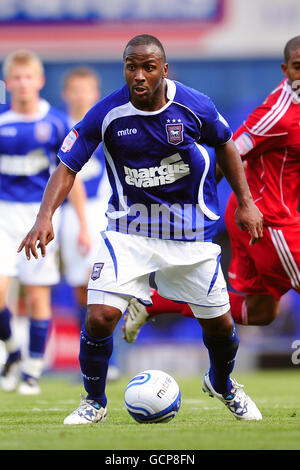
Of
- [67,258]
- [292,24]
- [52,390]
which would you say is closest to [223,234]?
[292,24]

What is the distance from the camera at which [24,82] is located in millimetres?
9242

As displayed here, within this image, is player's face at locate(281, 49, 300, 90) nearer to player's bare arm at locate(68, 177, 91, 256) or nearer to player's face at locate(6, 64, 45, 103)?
player's face at locate(6, 64, 45, 103)

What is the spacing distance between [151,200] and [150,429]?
1327mm

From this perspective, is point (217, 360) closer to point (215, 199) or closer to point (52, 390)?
point (215, 199)

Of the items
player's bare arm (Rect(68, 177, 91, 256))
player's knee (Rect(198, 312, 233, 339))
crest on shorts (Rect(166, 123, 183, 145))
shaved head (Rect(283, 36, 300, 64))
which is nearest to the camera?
crest on shorts (Rect(166, 123, 183, 145))

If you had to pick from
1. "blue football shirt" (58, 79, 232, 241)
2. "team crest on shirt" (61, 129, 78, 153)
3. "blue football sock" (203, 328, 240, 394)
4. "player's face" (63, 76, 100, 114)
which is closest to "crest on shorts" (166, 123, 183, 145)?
"blue football shirt" (58, 79, 232, 241)

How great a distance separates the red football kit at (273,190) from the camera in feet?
22.7

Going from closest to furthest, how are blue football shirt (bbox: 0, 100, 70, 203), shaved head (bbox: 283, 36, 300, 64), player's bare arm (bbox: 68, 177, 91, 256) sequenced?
shaved head (bbox: 283, 36, 300, 64)
blue football shirt (bbox: 0, 100, 70, 203)
player's bare arm (bbox: 68, 177, 91, 256)

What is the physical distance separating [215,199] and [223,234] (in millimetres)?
10420

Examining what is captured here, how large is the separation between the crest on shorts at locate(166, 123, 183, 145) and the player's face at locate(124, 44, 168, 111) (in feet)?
0.70

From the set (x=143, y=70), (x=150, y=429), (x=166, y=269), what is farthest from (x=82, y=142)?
(x=150, y=429)

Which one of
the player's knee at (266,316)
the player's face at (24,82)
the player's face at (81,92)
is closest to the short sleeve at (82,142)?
the player's knee at (266,316)

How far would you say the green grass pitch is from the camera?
15.5ft

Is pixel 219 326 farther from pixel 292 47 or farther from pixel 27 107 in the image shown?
pixel 27 107
